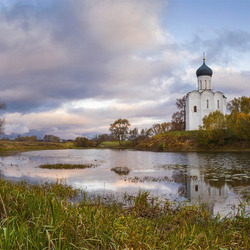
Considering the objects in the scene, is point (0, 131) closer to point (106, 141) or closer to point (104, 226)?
point (104, 226)

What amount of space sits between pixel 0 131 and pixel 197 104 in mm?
51115

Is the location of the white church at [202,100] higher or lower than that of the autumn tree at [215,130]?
higher

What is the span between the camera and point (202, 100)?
226 ft

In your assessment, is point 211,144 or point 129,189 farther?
point 211,144

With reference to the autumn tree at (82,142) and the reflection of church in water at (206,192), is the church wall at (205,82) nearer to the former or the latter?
the autumn tree at (82,142)

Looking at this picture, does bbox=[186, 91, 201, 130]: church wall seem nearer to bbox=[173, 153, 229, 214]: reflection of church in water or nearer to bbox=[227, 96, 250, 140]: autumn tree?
bbox=[227, 96, 250, 140]: autumn tree

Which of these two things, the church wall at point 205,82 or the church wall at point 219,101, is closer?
the church wall at point 219,101

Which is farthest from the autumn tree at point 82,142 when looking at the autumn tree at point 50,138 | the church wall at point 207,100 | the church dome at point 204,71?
the church dome at point 204,71

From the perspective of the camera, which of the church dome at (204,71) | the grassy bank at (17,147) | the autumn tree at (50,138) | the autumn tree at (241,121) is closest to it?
the autumn tree at (241,121)

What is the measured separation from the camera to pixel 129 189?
41.1 feet

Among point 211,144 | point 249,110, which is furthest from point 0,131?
point 249,110

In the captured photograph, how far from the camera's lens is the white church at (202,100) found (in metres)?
68.7

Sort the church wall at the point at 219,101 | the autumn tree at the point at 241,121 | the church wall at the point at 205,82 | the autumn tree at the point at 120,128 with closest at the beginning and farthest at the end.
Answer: the autumn tree at the point at 241,121
the church wall at the point at 219,101
the church wall at the point at 205,82
the autumn tree at the point at 120,128

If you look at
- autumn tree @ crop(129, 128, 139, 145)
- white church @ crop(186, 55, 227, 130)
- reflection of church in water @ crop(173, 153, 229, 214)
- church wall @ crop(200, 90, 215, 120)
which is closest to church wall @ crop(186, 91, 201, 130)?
white church @ crop(186, 55, 227, 130)
